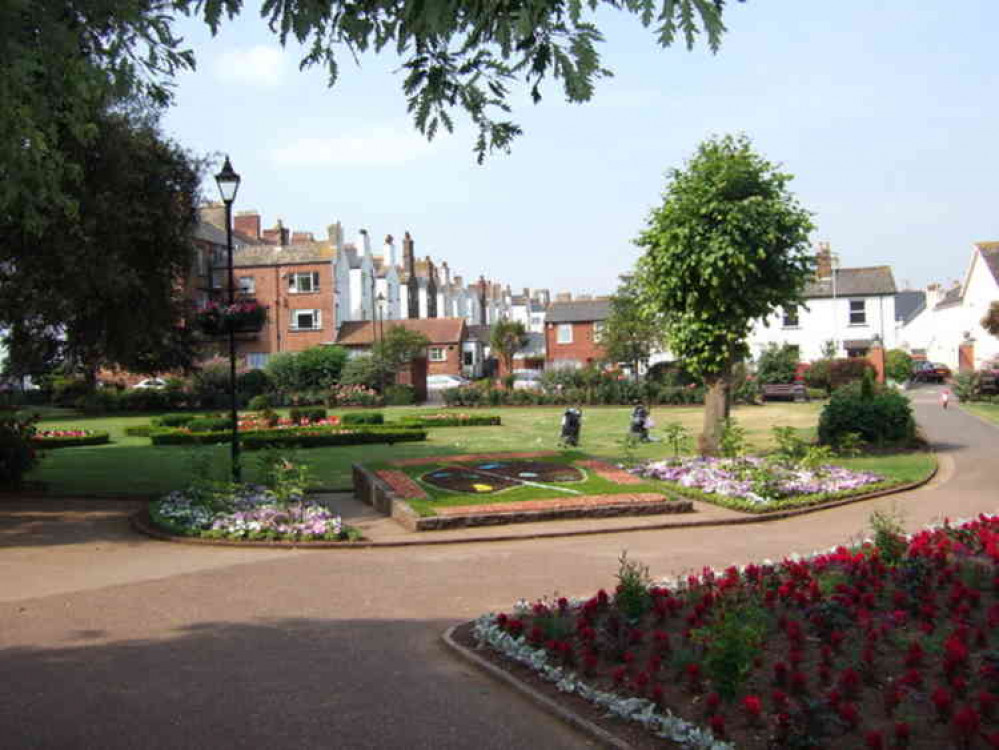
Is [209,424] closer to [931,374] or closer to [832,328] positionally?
[832,328]

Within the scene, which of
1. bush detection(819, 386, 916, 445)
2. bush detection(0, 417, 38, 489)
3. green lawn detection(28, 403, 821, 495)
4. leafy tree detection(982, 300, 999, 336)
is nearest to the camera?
bush detection(0, 417, 38, 489)

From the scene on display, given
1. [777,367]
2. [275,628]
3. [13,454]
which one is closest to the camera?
[275,628]

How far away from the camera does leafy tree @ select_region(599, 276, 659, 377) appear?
45.0 meters

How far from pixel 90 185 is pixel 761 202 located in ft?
39.7

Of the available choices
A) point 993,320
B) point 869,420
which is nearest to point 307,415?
point 869,420

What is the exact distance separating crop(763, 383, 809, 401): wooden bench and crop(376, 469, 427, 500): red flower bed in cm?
2975

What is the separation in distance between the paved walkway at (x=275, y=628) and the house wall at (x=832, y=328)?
138ft

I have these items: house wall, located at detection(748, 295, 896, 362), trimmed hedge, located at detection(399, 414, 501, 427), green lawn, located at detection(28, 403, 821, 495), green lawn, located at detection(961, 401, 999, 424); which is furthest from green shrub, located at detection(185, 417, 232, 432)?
house wall, located at detection(748, 295, 896, 362)

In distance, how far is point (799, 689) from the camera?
16.1 ft

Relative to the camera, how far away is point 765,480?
13562mm

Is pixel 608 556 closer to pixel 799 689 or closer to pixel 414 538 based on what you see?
pixel 414 538

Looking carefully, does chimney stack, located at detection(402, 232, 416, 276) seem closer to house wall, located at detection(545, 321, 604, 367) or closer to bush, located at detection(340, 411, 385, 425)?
house wall, located at detection(545, 321, 604, 367)

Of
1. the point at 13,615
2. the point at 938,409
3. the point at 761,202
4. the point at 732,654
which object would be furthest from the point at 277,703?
the point at 938,409

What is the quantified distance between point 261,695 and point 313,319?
53.4 m
